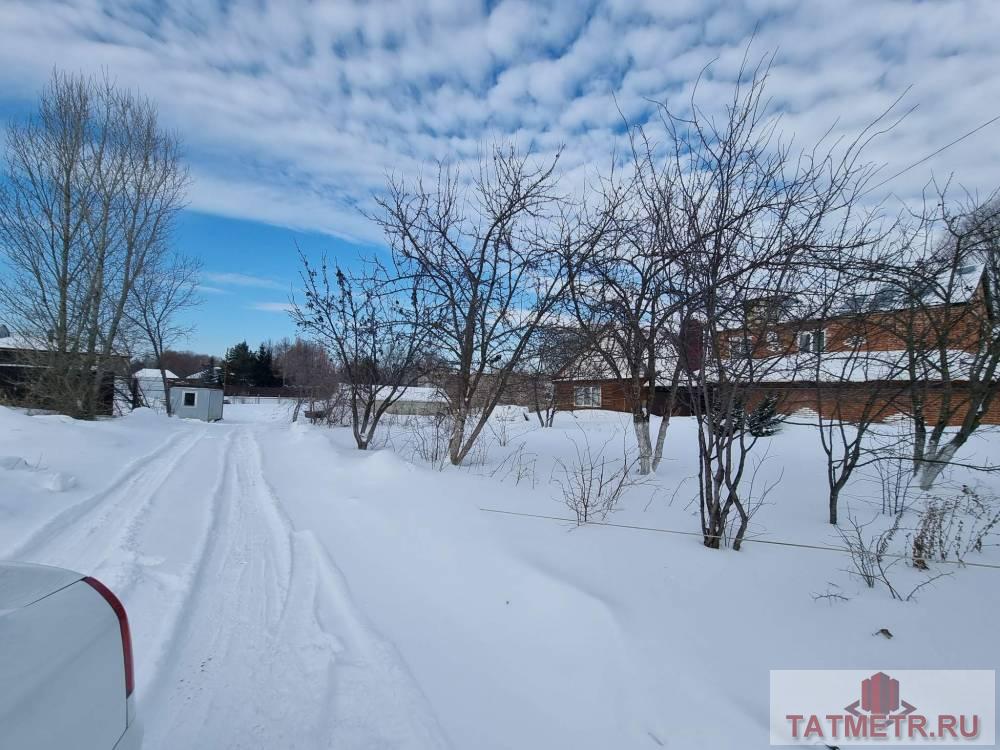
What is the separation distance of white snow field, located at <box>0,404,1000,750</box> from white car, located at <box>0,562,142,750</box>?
938mm

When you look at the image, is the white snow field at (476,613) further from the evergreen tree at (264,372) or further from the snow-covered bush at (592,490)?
the evergreen tree at (264,372)

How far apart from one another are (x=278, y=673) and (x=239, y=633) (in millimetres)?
551

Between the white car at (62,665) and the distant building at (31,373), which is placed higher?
the distant building at (31,373)

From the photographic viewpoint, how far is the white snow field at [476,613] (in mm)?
2344

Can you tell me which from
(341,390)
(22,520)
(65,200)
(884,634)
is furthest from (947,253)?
(65,200)

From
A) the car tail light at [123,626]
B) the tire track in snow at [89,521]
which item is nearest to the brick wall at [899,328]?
the car tail light at [123,626]

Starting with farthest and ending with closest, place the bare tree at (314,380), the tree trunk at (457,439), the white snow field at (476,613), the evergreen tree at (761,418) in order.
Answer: the bare tree at (314,380) → the tree trunk at (457,439) → the evergreen tree at (761,418) → the white snow field at (476,613)

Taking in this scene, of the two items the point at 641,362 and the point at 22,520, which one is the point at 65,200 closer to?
the point at 22,520

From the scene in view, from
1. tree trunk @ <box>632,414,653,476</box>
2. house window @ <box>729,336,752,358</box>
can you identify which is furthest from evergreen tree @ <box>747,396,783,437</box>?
tree trunk @ <box>632,414,653,476</box>

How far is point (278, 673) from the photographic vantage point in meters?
2.62

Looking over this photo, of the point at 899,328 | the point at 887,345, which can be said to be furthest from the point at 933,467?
the point at 899,328

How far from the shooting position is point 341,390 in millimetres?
17750

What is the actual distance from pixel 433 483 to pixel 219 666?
12.0 feet

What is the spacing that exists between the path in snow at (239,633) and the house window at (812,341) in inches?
198
